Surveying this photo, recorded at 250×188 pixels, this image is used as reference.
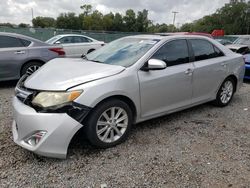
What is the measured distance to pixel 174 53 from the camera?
4129 millimetres

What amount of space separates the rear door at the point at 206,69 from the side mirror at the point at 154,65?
38.3 inches

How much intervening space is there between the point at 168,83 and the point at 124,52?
0.83 meters

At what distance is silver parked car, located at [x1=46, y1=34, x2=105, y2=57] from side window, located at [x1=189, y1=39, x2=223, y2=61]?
6.70m

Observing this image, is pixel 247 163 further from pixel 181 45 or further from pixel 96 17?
pixel 96 17

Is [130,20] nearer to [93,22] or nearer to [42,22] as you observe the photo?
[93,22]

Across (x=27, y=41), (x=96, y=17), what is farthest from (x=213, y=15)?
(x=27, y=41)

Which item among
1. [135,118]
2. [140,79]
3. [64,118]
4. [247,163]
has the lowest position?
[247,163]

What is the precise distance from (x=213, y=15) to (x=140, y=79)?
238ft

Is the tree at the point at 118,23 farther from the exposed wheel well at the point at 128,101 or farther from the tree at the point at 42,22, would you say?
the exposed wheel well at the point at 128,101

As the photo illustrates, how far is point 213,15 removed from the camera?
6862 centimetres

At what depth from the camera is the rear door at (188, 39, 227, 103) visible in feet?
14.5

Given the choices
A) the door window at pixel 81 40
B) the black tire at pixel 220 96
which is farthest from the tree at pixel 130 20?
the black tire at pixel 220 96

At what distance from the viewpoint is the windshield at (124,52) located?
147 inches

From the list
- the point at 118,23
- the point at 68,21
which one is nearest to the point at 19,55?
the point at 118,23
